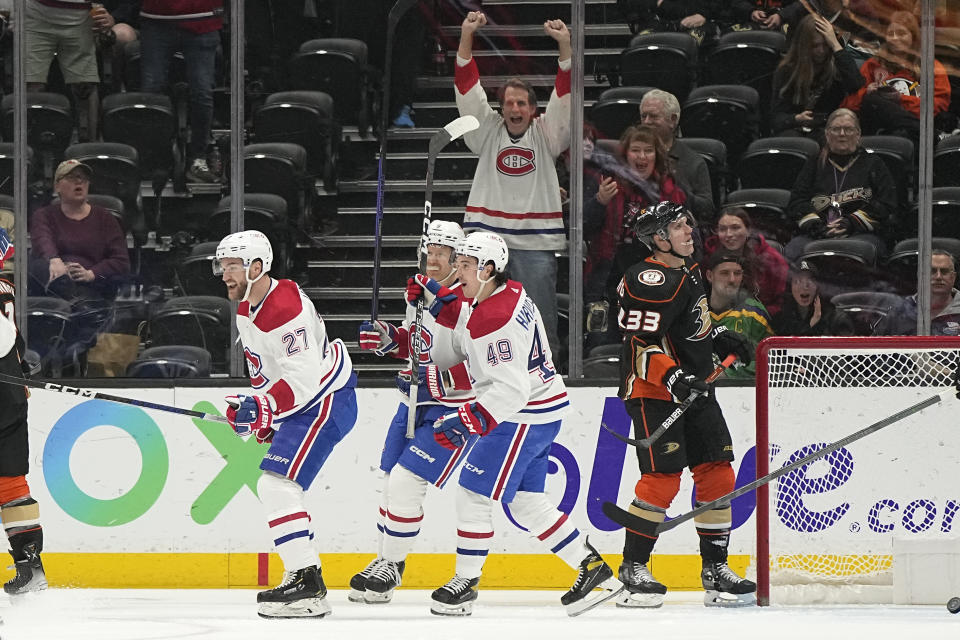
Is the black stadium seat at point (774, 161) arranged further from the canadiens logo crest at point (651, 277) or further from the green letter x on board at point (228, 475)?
the green letter x on board at point (228, 475)

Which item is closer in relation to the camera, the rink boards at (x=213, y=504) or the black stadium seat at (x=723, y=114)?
the rink boards at (x=213, y=504)

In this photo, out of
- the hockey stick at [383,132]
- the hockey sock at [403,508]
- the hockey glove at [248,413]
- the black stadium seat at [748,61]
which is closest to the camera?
the hockey glove at [248,413]

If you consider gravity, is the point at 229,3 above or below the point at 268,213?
above

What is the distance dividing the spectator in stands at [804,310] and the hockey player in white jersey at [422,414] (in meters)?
1.29

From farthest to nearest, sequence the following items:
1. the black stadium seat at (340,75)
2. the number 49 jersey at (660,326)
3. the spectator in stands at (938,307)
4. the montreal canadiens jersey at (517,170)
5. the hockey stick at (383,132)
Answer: the black stadium seat at (340,75) < the montreal canadiens jersey at (517,170) < the spectator in stands at (938,307) < the hockey stick at (383,132) < the number 49 jersey at (660,326)

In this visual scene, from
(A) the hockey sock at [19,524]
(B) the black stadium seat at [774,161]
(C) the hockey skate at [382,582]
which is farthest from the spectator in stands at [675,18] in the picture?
(A) the hockey sock at [19,524]

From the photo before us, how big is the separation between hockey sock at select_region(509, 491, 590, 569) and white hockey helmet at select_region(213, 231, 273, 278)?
44.7 inches

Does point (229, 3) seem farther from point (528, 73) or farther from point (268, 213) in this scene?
point (528, 73)

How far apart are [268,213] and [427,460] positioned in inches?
55.0

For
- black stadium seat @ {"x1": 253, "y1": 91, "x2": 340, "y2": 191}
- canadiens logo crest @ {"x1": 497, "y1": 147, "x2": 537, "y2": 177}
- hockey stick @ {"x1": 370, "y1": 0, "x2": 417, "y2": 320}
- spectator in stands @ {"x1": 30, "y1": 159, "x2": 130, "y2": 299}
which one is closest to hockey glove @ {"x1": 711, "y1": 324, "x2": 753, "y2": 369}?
canadiens logo crest @ {"x1": 497, "y1": 147, "x2": 537, "y2": 177}

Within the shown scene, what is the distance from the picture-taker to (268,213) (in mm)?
5598

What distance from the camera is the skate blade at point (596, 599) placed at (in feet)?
14.9

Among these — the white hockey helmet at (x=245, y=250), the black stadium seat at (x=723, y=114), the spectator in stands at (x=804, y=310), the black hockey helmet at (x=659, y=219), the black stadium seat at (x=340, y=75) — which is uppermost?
the black stadium seat at (x=340, y=75)

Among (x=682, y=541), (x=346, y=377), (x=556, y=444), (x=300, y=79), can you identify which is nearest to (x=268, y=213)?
(x=300, y=79)
